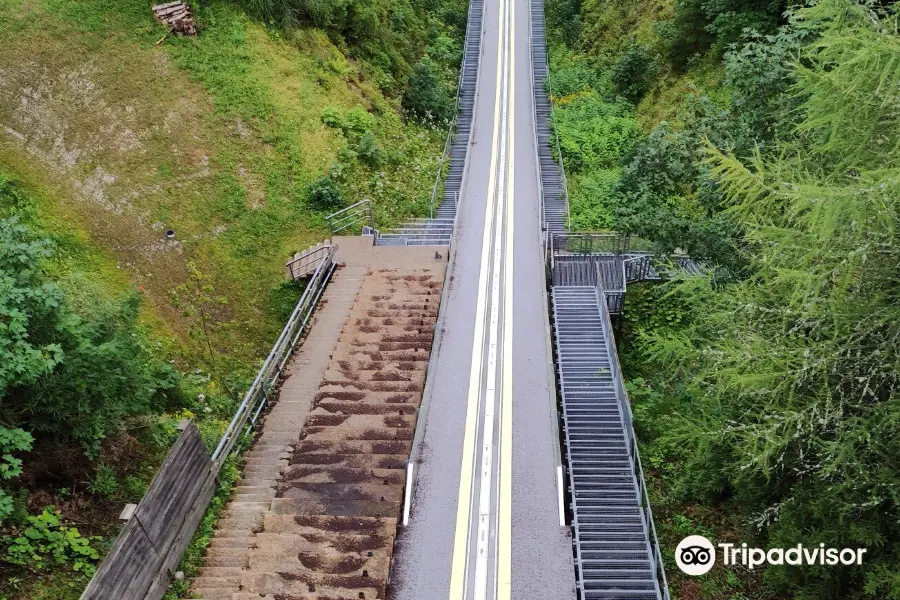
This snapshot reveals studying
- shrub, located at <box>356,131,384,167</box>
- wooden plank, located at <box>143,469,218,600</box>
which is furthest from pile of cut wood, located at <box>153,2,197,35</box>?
wooden plank, located at <box>143,469,218,600</box>

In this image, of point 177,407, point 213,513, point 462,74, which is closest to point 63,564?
point 213,513

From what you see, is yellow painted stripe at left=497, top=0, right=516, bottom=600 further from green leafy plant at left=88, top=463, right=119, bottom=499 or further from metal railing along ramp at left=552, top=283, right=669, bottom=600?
green leafy plant at left=88, top=463, right=119, bottom=499

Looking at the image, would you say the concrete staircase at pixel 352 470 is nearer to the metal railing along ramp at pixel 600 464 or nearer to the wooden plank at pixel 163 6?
the metal railing along ramp at pixel 600 464

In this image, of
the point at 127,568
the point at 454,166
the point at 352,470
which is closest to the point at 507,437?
the point at 352,470

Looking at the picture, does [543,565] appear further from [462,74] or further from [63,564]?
[462,74]

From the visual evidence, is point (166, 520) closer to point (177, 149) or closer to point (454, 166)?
point (177, 149)
